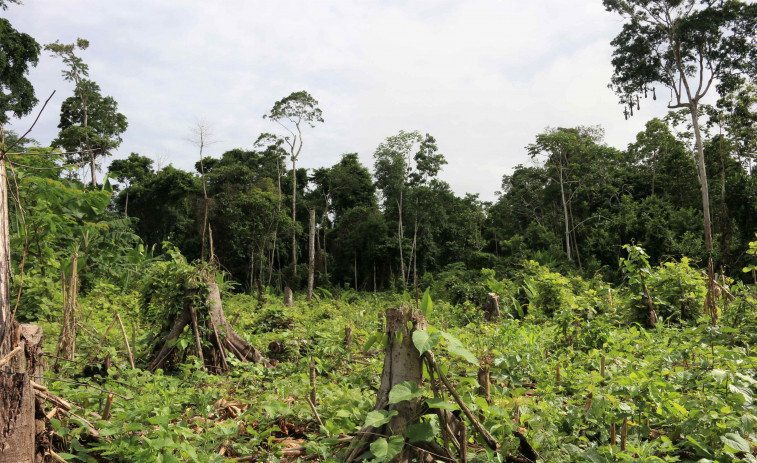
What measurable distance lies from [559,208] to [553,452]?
2352 centimetres

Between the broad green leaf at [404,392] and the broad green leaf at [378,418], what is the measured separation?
0.09 m

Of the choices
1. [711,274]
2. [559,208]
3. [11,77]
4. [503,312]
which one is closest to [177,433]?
[711,274]

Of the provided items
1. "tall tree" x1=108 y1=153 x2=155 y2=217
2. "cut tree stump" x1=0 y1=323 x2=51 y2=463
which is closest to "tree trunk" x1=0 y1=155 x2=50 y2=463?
"cut tree stump" x1=0 y1=323 x2=51 y2=463

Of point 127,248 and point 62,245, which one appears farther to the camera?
point 127,248

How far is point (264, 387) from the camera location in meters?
3.83

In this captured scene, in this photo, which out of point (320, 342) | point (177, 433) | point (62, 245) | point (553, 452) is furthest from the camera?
point (62, 245)

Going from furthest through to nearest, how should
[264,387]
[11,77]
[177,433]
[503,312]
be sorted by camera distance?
[11,77] < [503,312] < [264,387] < [177,433]

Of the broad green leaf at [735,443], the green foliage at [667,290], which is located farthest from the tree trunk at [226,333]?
the green foliage at [667,290]

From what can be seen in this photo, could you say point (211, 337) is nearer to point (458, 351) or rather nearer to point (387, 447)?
point (387, 447)

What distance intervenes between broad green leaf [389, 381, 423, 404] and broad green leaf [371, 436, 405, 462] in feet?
0.52

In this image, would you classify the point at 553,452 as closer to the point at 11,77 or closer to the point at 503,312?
the point at 503,312

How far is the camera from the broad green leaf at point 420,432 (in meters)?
1.93

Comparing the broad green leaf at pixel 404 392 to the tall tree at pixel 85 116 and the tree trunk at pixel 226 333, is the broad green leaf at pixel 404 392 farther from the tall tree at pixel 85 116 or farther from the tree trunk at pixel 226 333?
the tall tree at pixel 85 116

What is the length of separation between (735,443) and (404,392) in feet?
4.12
